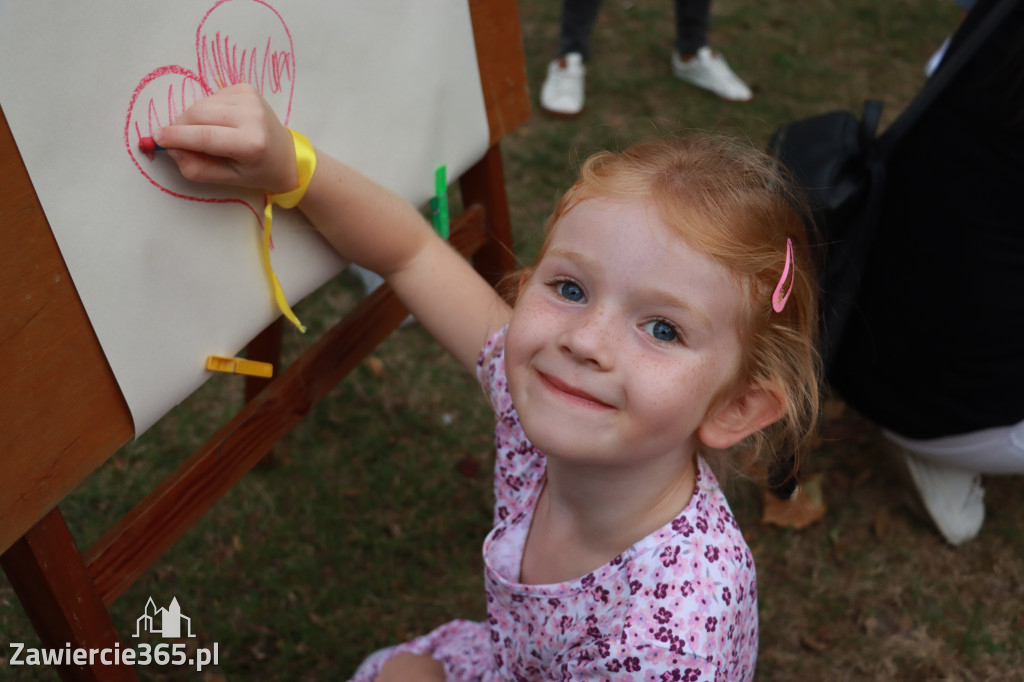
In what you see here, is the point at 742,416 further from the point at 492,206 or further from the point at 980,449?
the point at 980,449

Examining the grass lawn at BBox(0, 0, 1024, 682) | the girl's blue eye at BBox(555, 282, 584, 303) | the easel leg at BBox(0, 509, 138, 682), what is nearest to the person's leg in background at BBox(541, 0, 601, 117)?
the grass lawn at BBox(0, 0, 1024, 682)

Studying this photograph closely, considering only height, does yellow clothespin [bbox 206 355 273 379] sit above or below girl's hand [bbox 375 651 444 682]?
above

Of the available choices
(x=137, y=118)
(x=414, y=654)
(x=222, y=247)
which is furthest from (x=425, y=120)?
(x=414, y=654)

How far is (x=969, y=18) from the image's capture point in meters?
2.18

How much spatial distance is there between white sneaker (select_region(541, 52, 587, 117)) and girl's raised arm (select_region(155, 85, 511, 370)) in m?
2.52

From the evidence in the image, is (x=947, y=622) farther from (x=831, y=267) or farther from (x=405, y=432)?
(x=405, y=432)

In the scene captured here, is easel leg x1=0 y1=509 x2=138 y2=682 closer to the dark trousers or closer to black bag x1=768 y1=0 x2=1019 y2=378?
black bag x1=768 y1=0 x2=1019 y2=378

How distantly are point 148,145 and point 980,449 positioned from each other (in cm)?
207

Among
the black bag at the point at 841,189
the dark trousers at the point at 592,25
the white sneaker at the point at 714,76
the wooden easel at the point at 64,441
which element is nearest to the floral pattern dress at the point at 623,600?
the wooden easel at the point at 64,441

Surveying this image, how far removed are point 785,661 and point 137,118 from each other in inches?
74.5

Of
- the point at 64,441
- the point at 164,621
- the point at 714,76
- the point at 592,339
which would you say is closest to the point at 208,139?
the point at 64,441

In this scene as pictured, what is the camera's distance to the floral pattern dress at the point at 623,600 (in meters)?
1.21

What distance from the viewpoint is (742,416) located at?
4.26 feet

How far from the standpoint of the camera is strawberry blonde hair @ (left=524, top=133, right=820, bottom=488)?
3.86ft
